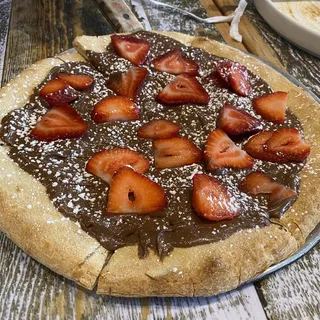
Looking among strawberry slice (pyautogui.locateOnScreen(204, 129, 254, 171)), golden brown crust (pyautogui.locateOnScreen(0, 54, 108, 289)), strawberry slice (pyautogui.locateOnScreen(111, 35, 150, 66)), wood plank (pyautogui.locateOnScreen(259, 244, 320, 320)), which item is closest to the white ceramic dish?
strawberry slice (pyautogui.locateOnScreen(111, 35, 150, 66))

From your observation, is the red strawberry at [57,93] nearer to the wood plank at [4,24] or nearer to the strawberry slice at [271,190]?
the wood plank at [4,24]

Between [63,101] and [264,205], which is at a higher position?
[264,205]

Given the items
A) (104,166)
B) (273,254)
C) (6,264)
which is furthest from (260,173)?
(6,264)

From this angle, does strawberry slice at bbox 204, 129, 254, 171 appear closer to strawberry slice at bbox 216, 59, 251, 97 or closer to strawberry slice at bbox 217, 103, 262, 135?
strawberry slice at bbox 217, 103, 262, 135

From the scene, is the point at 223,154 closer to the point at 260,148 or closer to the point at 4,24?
the point at 260,148

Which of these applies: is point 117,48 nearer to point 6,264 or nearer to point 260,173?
point 260,173

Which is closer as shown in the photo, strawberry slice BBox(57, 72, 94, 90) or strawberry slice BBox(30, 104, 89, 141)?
strawberry slice BBox(30, 104, 89, 141)

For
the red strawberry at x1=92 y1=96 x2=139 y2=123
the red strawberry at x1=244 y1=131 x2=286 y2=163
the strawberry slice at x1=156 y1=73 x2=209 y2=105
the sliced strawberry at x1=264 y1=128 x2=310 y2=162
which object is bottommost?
the red strawberry at x1=92 y1=96 x2=139 y2=123

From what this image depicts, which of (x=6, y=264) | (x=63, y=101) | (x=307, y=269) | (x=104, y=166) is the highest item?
(x=307, y=269)
